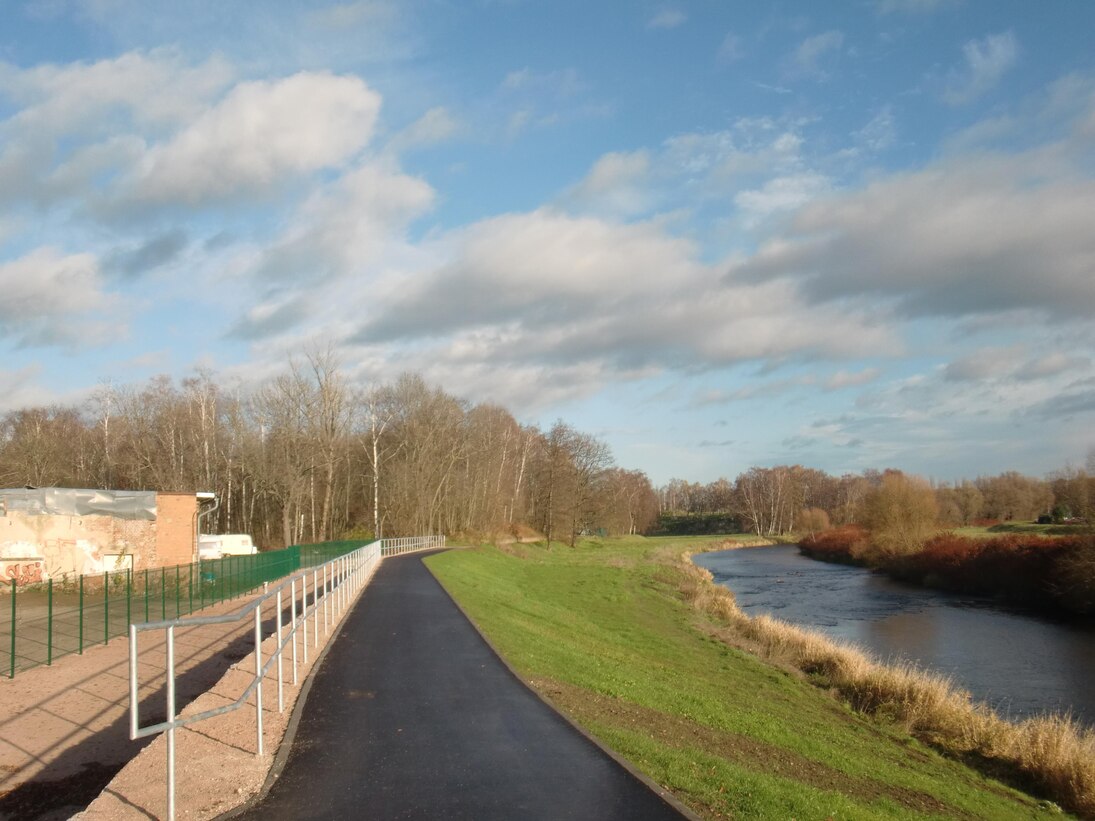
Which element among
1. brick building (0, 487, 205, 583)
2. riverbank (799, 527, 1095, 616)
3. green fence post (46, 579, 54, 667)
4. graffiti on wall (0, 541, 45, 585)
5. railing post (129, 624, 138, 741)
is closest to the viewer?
railing post (129, 624, 138, 741)

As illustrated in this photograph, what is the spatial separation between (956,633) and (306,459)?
4272 cm

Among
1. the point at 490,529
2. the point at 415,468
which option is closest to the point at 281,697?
the point at 415,468

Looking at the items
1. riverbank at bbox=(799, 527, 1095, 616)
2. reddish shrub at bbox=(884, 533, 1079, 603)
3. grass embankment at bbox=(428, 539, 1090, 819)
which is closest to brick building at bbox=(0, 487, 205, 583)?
grass embankment at bbox=(428, 539, 1090, 819)

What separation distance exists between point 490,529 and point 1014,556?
4127cm

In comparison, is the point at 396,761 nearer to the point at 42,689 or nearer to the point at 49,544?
the point at 42,689

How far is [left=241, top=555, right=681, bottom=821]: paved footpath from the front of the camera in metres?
6.39

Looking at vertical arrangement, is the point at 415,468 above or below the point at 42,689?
above

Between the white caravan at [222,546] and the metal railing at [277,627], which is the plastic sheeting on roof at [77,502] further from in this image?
the metal railing at [277,627]

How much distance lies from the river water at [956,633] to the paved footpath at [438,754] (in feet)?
43.0

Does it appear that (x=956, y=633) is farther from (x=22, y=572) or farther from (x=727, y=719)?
(x=22, y=572)

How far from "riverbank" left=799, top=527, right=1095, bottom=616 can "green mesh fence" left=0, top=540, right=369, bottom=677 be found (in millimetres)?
32294

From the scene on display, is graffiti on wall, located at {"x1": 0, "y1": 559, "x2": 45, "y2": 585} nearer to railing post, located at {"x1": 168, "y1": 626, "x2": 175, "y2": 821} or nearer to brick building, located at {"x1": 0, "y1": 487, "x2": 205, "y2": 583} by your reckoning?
brick building, located at {"x1": 0, "y1": 487, "x2": 205, "y2": 583}

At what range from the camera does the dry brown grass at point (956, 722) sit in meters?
12.9

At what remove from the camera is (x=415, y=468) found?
206ft
